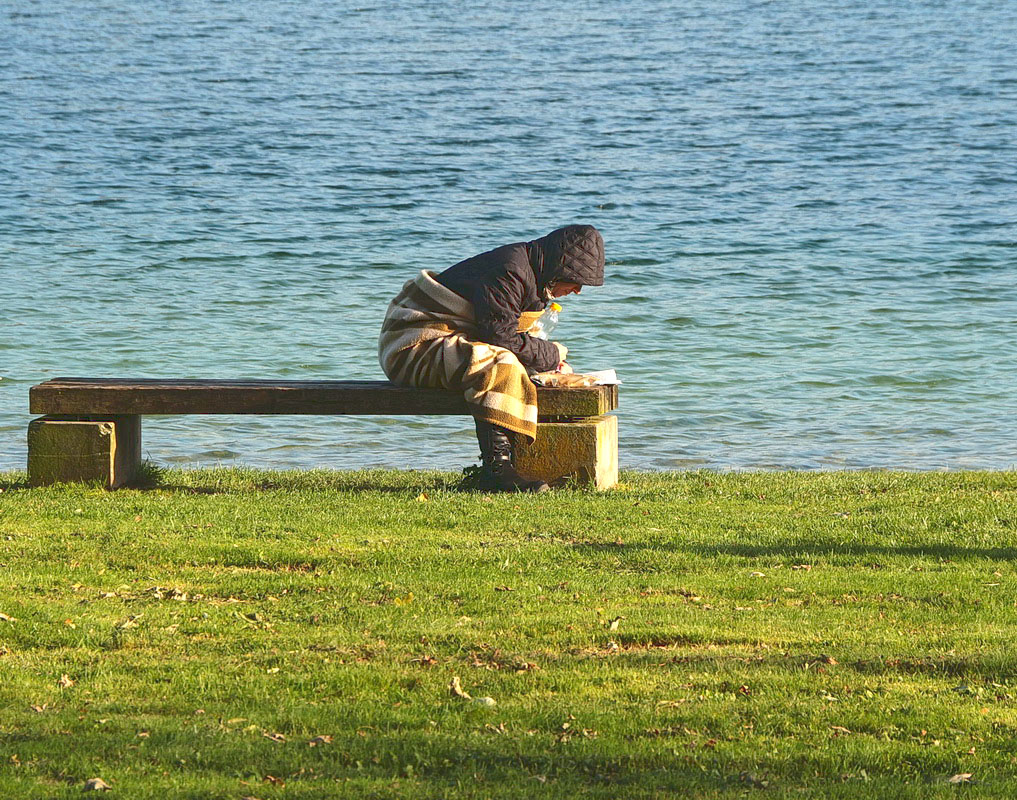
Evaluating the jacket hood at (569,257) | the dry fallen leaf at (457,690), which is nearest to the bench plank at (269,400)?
the jacket hood at (569,257)

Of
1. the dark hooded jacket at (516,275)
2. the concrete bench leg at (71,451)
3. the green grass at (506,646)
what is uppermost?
the dark hooded jacket at (516,275)

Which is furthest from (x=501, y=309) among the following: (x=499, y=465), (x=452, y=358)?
(x=499, y=465)

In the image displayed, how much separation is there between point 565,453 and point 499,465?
0.37m

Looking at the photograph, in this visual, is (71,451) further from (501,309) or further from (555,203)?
(555,203)

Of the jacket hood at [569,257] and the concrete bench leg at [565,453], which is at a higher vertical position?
the jacket hood at [569,257]

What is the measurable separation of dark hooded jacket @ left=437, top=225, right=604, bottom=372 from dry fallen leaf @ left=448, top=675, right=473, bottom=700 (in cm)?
360

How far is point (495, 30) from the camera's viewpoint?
49.8 meters

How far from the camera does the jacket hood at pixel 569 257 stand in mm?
7898

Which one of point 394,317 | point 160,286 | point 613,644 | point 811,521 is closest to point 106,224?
point 160,286

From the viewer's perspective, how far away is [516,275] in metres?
7.88

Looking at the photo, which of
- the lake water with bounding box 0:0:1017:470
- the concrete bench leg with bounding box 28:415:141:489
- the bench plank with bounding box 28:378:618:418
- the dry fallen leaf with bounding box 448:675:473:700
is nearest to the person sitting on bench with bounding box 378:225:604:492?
the bench plank with bounding box 28:378:618:418

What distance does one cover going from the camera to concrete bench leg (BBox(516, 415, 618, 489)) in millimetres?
8078

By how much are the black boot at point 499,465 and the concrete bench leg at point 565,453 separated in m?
0.10

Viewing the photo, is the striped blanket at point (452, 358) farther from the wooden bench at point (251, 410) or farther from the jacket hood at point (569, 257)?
the jacket hood at point (569, 257)
